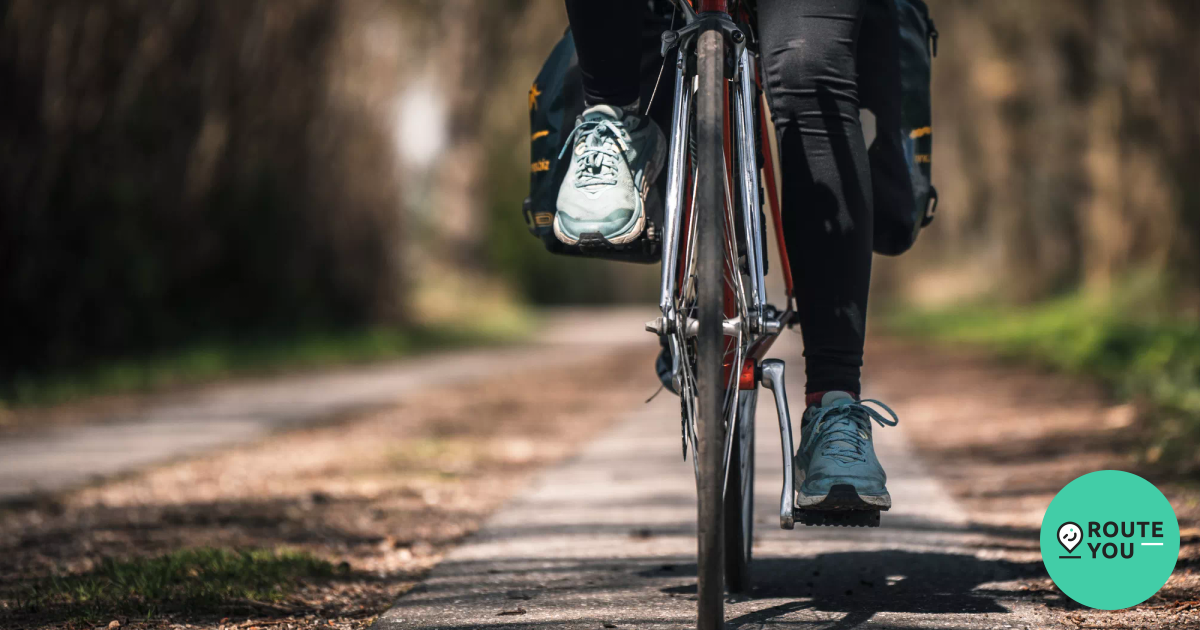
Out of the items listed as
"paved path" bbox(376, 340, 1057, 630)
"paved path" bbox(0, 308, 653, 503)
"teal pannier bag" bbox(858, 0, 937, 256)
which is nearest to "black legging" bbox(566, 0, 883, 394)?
"teal pannier bag" bbox(858, 0, 937, 256)

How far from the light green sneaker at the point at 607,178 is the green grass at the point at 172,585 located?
1.05 metres

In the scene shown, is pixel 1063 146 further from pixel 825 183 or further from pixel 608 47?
pixel 608 47

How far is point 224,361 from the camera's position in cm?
1023

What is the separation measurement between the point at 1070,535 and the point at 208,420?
17.9 ft

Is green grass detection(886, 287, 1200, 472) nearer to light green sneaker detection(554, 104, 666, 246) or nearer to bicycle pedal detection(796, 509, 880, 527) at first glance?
bicycle pedal detection(796, 509, 880, 527)

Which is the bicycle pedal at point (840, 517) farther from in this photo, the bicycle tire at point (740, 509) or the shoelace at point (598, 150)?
the shoelace at point (598, 150)

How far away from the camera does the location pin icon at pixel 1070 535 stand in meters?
2.61

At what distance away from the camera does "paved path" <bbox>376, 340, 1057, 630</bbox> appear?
251 centimetres

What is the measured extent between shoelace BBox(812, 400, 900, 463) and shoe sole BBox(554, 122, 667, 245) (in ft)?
1.68

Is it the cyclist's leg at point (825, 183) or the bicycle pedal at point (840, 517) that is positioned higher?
the cyclist's leg at point (825, 183)

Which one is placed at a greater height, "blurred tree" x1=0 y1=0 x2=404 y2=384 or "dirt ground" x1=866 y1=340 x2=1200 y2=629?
"blurred tree" x1=0 y1=0 x2=404 y2=384

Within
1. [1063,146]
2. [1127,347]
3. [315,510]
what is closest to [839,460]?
[315,510]

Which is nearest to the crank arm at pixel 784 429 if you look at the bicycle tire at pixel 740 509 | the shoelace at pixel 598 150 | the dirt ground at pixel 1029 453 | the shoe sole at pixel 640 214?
the bicycle tire at pixel 740 509

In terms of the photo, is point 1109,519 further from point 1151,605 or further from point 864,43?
point 864,43
